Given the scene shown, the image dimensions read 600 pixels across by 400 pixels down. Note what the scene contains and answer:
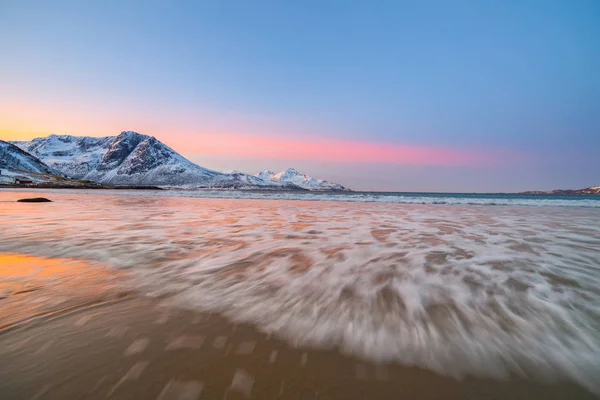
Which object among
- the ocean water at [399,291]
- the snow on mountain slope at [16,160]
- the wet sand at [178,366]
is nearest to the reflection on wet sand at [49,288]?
the wet sand at [178,366]

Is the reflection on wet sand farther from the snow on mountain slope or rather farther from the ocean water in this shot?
the snow on mountain slope

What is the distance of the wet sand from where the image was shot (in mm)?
1705

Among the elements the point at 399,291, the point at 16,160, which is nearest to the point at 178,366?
the point at 399,291

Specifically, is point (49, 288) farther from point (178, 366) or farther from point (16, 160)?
point (16, 160)

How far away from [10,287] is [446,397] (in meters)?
4.79

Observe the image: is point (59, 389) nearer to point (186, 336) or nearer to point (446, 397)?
point (186, 336)

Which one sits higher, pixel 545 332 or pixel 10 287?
pixel 545 332

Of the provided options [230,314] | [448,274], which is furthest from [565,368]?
[230,314]

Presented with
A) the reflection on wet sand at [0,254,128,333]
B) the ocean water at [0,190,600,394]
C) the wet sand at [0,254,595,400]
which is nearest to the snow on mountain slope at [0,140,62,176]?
the reflection on wet sand at [0,254,128,333]

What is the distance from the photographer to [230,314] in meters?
2.77

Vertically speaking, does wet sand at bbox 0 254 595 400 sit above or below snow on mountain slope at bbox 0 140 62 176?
below

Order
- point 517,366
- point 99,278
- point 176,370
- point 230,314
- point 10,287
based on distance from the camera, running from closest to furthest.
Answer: point 176,370 < point 517,366 < point 230,314 < point 10,287 < point 99,278

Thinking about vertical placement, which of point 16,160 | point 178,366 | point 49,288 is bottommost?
point 49,288

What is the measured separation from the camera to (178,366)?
193 cm
